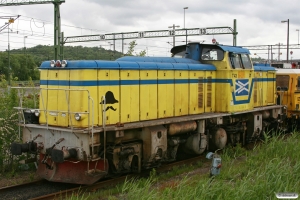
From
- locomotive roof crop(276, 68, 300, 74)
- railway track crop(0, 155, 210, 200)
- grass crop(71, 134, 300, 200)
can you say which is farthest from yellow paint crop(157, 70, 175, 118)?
locomotive roof crop(276, 68, 300, 74)

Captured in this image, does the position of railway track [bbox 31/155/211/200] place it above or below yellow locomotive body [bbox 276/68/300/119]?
below

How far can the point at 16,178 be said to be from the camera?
876cm

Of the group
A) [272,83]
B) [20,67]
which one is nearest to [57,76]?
[272,83]

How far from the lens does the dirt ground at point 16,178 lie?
8375mm

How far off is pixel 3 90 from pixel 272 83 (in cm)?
980

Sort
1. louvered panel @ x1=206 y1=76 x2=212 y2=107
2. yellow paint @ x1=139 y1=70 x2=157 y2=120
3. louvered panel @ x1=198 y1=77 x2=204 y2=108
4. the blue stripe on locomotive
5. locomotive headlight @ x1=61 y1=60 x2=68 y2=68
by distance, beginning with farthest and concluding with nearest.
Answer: louvered panel @ x1=206 y1=76 x2=212 y2=107 → louvered panel @ x1=198 y1=77 x2=204 y2=108 → yellow paint @ x1=139 y1=70 x2=157 y2=120 → locomotive headlight @ x1=61 y1=60 x2=68 y2=68 → the blue stripe on locomotive

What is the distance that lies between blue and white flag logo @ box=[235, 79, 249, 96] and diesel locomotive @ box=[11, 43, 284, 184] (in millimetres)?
32

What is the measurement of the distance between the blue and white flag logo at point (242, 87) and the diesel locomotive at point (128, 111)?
3 cm

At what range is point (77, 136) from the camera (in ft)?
24.3

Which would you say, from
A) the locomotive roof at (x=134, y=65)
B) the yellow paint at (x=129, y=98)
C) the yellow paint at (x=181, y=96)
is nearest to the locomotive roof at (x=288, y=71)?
the locomotive roof at (x=134, y=65)

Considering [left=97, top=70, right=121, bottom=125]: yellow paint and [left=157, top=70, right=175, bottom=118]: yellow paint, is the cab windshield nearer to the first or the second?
[left=157, top=70, right=175, bottom=118]: yellow paint

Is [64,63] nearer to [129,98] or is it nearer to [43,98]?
[43,98]

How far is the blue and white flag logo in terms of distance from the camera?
445 inches

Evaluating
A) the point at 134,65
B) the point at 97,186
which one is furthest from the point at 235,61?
the point at 97,186
